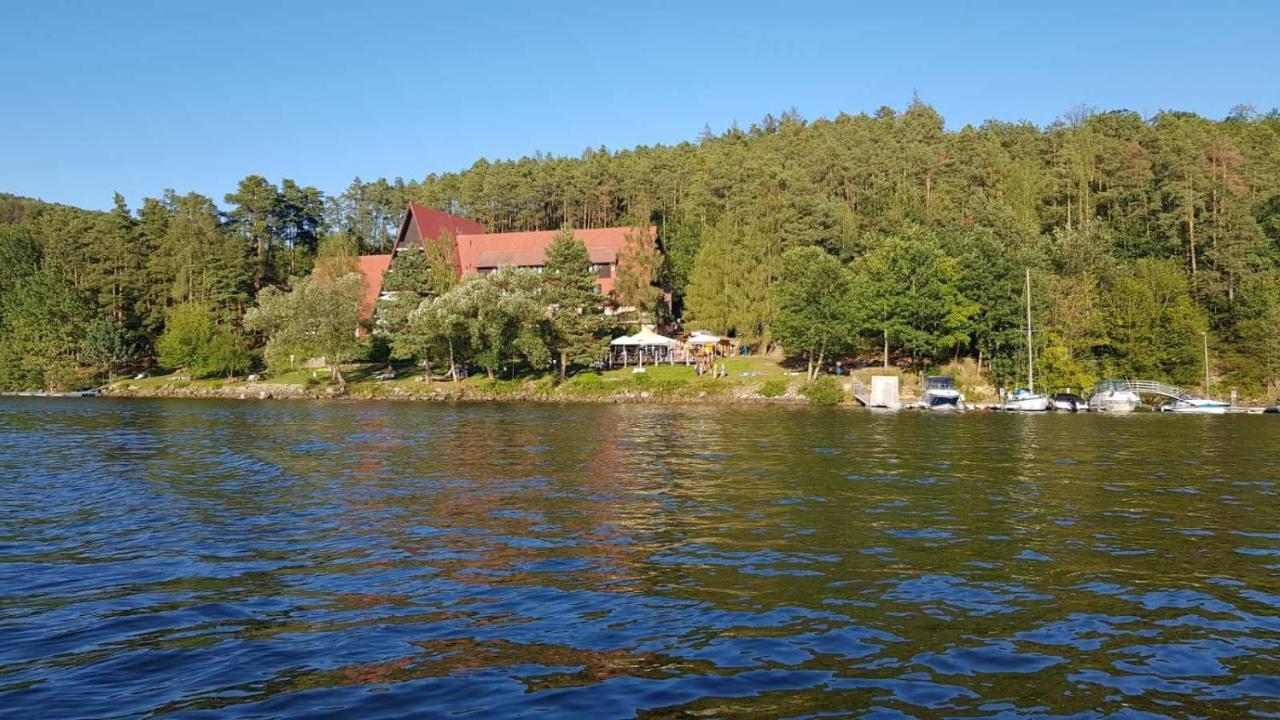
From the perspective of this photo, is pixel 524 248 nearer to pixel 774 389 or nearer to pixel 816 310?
pixel 816 310

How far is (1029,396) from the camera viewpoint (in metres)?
59.7

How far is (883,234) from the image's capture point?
83250 mm

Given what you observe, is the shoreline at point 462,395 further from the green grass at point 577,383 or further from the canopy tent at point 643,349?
the canopy tent at point 643,349

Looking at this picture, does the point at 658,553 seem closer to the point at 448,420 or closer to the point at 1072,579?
the point at 1072,579

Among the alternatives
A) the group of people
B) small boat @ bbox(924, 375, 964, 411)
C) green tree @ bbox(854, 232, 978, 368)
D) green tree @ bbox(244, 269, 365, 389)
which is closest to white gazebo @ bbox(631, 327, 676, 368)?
the group of people

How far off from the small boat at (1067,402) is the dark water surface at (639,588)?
31772 millimetres

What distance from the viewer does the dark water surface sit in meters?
8.63

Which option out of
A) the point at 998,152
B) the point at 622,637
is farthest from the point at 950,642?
the point at 998,152

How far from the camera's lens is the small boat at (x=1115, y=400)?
58.8 metres

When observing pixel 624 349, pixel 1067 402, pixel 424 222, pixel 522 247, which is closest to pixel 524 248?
pixel 522 247

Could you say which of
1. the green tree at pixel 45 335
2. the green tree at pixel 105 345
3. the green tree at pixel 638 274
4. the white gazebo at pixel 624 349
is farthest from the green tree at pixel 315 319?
the green tree at pixel 638 274

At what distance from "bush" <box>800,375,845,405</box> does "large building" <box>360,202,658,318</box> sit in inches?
1243

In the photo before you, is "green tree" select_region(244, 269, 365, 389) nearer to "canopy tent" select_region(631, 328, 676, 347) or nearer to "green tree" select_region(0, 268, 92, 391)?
"green tree" select_region(0, 268, 92, 391)

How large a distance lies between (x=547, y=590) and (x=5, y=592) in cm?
790
